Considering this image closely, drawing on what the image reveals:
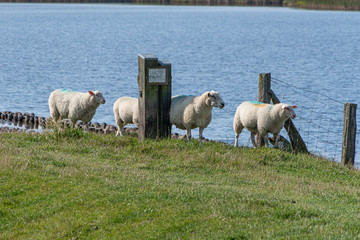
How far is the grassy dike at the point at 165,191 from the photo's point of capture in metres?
7.51

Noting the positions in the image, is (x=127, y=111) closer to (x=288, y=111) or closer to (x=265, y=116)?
(x=265, y=116)

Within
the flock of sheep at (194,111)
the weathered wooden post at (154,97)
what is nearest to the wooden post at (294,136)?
the flock of sheep at (194,111)

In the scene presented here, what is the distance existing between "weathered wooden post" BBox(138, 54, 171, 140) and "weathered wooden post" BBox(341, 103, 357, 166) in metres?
4.55

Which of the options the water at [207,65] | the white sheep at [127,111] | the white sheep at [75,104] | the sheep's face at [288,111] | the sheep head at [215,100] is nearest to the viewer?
the sheep head at [215,100]

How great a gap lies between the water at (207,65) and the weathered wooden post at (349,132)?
3.43m

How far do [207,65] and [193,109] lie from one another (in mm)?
35041

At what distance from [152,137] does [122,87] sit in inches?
858

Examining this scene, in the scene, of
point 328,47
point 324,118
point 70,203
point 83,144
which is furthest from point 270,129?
point 328,47

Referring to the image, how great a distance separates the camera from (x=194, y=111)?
13.4 meters

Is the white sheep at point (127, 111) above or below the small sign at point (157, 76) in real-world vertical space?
below

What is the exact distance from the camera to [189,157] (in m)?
11.9

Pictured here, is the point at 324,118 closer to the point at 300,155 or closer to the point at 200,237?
the point at 300,155

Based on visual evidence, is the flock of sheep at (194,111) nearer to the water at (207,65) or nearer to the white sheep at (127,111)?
the white sheep at (127,111)

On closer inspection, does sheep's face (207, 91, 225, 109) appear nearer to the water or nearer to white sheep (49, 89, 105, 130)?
white sheep (49, 89, 105, 130)
